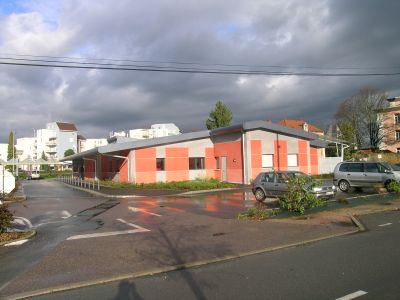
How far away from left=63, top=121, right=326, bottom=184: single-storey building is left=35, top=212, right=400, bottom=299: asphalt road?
24.1m

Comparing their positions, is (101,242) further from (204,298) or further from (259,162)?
(259,162)

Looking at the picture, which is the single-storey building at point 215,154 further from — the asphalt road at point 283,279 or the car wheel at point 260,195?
the asphalt road at point 283,279

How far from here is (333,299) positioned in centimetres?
536

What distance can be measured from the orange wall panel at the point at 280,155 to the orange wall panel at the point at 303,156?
1.73 meters

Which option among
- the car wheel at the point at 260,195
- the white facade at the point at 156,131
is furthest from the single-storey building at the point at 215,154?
the white facade at the point at 156,131

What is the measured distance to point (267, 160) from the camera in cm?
3372

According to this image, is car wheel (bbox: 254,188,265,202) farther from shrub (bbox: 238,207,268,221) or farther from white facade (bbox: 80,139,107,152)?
white facade (bbox: 80,139,107,152)

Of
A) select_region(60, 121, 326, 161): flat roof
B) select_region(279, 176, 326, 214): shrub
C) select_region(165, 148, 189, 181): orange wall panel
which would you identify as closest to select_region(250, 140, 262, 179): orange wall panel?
select_region(60, 121, 326, 161): flat roof

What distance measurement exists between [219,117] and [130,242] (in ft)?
163

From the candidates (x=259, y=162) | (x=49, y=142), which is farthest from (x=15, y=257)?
(x=49, y=142)

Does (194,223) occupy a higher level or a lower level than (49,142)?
lower

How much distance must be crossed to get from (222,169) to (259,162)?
357 cm

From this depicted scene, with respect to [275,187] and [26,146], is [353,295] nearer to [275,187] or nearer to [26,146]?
[275,187]

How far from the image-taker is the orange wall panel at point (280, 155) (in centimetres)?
3416
